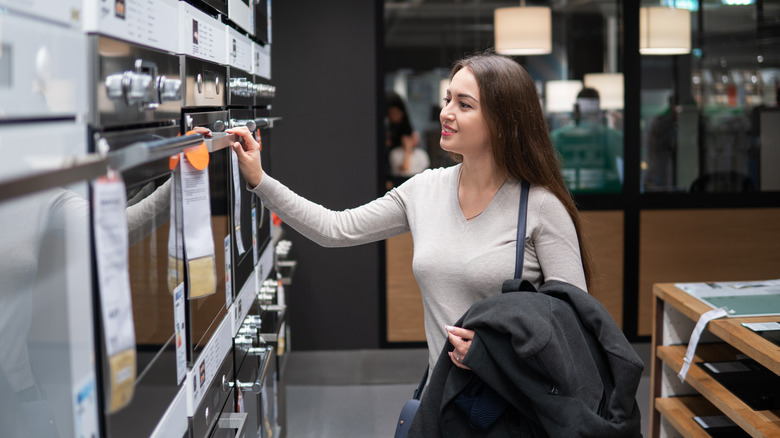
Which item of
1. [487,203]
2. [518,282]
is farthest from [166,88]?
[487,203]

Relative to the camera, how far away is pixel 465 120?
6.48 ft

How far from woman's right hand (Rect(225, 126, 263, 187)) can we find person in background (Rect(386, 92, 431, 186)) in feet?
9.10

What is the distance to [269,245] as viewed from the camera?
9.62 feet

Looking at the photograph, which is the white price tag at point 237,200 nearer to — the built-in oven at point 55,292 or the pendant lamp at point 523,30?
the built-in oven at point 55,292

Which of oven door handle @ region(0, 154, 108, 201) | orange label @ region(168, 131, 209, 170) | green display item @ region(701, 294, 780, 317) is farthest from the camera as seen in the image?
green display item @ region(701, 294, 780, 317)

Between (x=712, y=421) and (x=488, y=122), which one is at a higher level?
(x=488, y=122)

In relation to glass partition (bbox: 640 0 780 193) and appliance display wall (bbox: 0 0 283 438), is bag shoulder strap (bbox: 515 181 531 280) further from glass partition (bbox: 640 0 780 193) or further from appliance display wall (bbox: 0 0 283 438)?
glass partition (bbox: 640 0 780 193)

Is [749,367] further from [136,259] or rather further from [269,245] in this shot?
[136,259]

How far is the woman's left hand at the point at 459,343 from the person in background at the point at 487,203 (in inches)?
8.5

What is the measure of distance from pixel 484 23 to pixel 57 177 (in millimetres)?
4273

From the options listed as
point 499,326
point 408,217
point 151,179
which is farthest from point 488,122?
point 151,179

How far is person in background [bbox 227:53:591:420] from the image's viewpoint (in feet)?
6.27

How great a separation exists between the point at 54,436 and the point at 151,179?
36 centimetres

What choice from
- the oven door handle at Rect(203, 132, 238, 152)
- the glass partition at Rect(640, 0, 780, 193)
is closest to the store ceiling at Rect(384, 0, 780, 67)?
the glass partition at Rect(640, 0, 780, 193)
